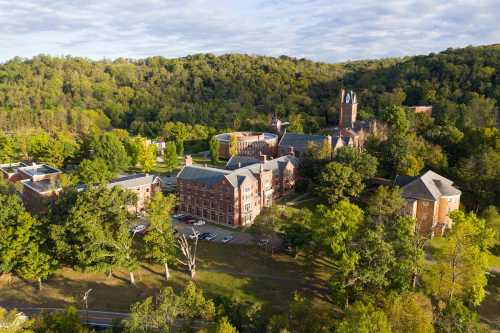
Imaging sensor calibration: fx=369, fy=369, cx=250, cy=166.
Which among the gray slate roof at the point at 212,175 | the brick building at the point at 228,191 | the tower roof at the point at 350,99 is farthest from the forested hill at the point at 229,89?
the gray slate roof at the point at 212,175

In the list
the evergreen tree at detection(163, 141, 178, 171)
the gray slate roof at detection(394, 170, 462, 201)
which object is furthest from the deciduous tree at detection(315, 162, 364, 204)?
the evergreen tree at detection(163, 141, 178, 171)

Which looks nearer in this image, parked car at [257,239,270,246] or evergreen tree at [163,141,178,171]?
parked car at [257,239,270,246]

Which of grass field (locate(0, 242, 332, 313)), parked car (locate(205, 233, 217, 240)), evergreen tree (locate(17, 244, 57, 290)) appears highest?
evergreen tree (locate(17, 244, 57, 290))

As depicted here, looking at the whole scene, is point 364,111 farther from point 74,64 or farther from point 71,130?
point 74,64

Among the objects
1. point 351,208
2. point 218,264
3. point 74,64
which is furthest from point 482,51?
point 74,64

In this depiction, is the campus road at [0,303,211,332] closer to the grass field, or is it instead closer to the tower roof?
the grass field

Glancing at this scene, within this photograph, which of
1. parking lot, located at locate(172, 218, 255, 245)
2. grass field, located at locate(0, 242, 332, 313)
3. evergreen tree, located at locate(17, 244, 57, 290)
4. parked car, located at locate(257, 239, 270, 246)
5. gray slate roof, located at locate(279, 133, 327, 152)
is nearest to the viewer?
grass field, located at locate(0, 242, 332, 313)

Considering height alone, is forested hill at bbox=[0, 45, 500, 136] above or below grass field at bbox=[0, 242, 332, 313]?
above
